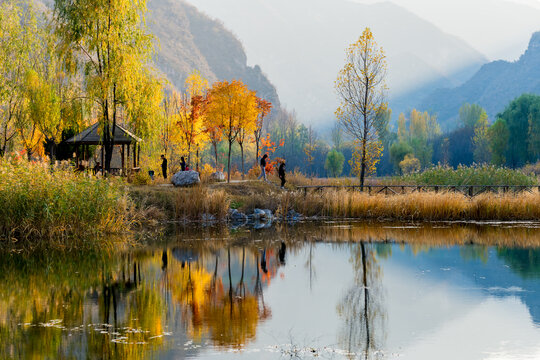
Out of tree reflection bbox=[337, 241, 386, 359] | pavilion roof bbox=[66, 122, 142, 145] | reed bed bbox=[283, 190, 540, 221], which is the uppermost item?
pavilion roof bbox=[66, 122, 142, 145]

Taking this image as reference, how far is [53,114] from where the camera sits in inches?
1352

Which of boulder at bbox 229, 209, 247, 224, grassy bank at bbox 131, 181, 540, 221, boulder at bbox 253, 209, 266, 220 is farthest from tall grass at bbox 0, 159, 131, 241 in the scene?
boulder at bbox 253, 209, 266, 220

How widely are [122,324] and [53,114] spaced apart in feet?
93.0

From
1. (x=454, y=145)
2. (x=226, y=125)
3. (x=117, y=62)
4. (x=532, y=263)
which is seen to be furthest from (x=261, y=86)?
(x=532, y=263)

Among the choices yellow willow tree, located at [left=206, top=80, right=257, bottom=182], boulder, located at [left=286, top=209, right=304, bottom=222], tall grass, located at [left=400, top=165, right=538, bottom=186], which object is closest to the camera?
boulder, located at [left=286, top=209, right=304, bottom=222]

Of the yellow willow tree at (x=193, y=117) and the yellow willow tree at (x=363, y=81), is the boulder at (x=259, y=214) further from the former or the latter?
the yellow willow tree at (x=193, y=117)

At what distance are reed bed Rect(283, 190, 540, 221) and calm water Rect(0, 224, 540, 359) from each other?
A: 252 inches

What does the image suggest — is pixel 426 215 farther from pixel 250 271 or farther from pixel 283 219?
Answer: pixel 250 271

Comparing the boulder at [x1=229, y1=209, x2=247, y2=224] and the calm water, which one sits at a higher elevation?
the boulder at [x1=229, y1=209, x2=247, y2=224]

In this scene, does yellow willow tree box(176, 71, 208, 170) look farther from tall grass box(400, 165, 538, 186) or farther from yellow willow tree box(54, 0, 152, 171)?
tall grass box(400, 165, 538, 186)

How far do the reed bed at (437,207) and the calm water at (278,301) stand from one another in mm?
6405

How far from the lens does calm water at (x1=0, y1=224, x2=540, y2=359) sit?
7.38 m

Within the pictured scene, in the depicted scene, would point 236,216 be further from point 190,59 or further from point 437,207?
point 190,59

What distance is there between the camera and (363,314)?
30.2 ft
